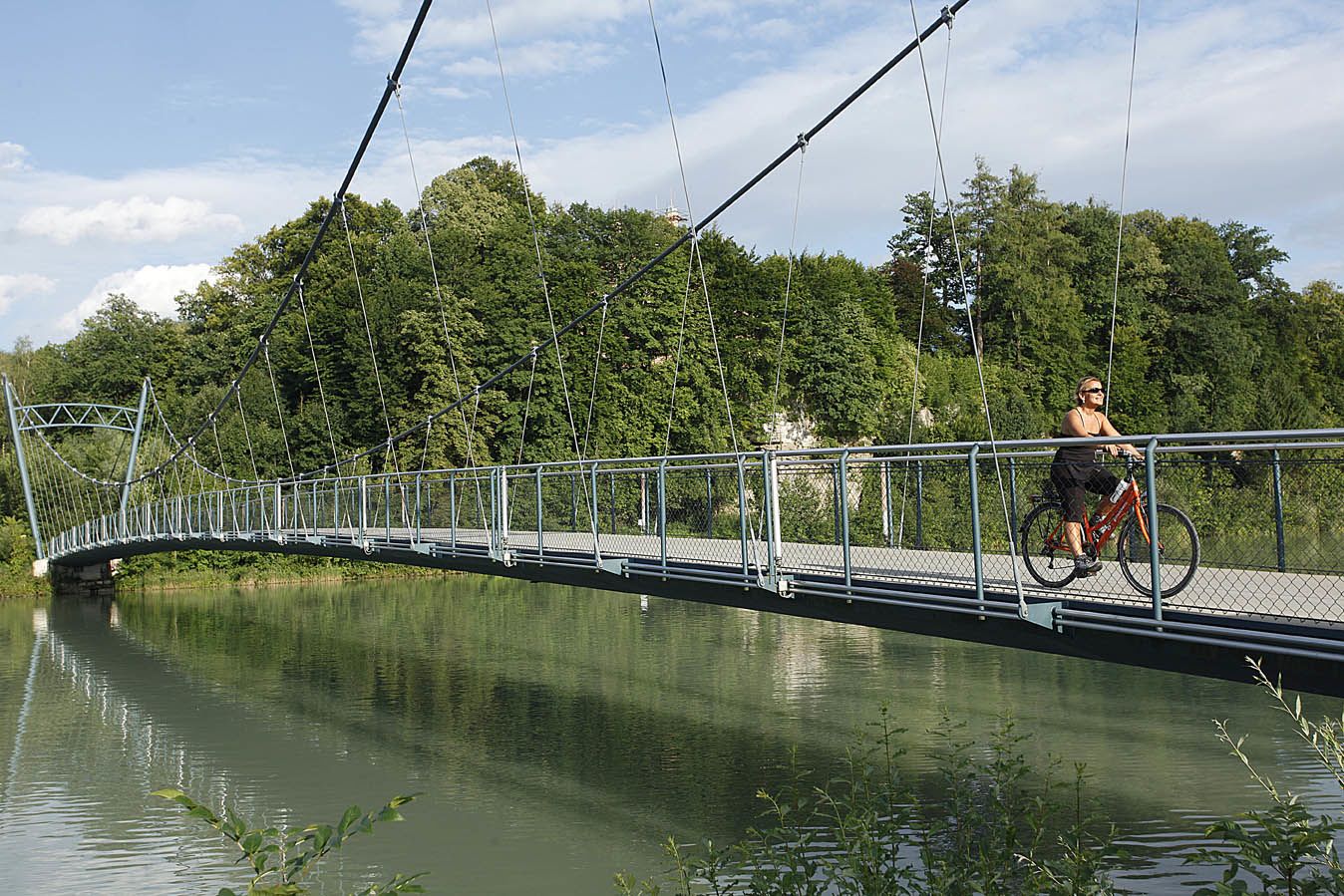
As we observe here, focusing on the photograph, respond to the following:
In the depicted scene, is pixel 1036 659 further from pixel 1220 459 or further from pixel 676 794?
pixel 1220 459

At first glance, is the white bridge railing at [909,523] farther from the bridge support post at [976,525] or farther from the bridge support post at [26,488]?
the bridge support post at [26,488]

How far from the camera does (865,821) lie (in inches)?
179

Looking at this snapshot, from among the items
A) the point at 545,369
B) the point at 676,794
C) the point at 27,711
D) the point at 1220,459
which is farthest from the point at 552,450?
the point at 1220,459

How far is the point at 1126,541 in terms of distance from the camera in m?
6.51

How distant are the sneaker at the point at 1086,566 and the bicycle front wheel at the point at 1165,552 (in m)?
0.12

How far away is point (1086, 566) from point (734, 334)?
2943cm

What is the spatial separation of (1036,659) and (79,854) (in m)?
11.3

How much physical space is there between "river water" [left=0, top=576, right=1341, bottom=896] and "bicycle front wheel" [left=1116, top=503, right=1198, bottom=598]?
1.15m

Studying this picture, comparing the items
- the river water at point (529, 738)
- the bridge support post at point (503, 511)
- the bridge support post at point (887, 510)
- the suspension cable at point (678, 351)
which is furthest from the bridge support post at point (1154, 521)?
the suspension cable at point (678, 351)

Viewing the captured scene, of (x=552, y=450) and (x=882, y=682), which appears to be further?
(x=552, y=450)

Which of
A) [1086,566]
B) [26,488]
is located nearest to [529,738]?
[1086,566]

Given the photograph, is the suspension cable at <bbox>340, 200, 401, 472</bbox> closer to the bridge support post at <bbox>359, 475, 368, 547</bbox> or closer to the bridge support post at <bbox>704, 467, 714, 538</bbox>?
the bridge support post at <bbox>359, 475, 368, 547</bbox>

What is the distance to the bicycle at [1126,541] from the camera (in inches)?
245

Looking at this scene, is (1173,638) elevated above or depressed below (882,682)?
above
